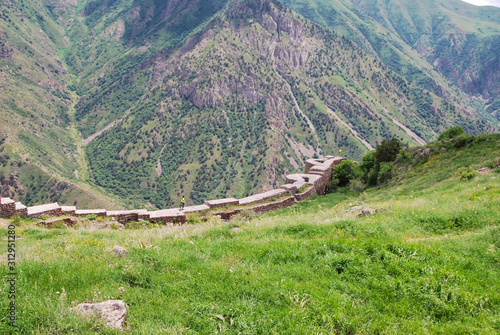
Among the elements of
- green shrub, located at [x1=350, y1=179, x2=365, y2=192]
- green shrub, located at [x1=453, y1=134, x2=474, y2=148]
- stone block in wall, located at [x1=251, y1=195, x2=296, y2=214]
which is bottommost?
green shrub, located at [x1=350, y1=179, x2=365, y2=192]

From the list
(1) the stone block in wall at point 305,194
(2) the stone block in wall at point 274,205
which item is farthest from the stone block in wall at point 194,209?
(1) the stone block in wall at point 305,194

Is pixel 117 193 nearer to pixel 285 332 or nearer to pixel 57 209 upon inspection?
pixel 57 209

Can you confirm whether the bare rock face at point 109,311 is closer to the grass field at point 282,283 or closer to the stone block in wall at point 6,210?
the grass field at point 282,283

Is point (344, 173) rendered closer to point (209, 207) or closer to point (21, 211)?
point (209, 207)

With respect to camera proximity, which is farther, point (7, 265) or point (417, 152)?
point (417, 152)

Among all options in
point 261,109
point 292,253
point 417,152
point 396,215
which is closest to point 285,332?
point 292,253

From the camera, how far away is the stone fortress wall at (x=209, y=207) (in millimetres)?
13805

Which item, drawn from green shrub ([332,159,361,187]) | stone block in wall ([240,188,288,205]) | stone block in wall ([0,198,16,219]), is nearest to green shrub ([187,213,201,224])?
stone block in wall ([240,188,288,205])

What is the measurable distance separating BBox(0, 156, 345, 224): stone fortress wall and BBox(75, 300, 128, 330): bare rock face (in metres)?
10.2

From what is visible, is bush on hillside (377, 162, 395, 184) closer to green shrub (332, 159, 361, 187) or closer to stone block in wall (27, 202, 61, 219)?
green shrub (332, 159, 361, 187)

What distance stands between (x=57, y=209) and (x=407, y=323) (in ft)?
51.4

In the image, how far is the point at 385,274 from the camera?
4.84m

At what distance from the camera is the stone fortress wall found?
13.8m

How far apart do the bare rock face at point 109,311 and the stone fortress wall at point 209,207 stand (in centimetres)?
1021
